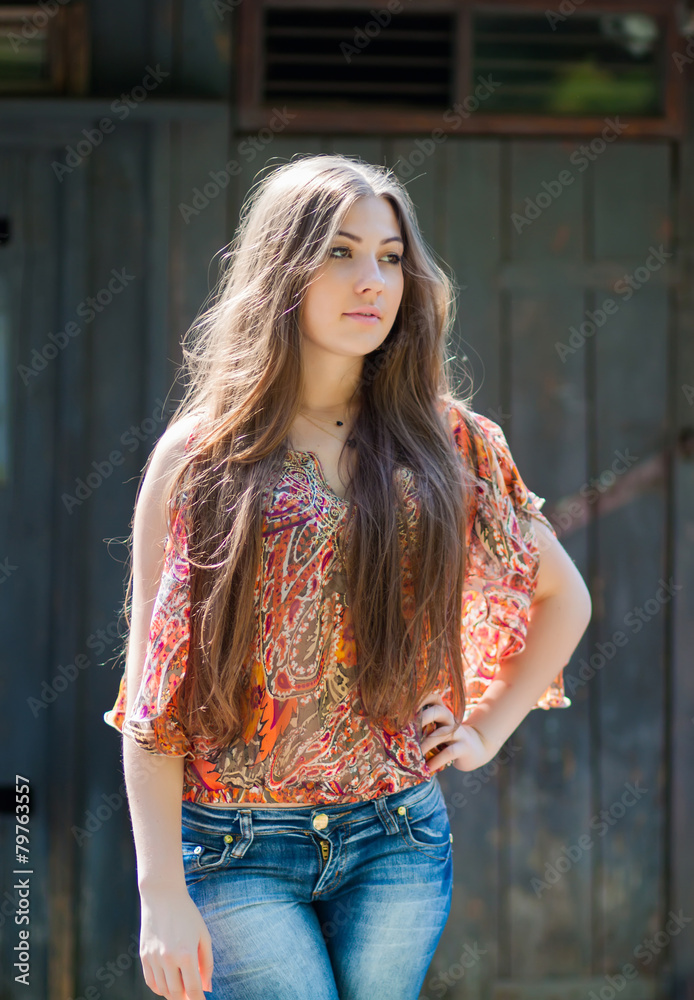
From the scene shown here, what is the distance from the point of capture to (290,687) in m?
1.33

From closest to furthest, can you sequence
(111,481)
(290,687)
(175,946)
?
(175,946)
(290,687)
(111,481)

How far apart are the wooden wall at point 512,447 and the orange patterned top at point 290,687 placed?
131 centimetres

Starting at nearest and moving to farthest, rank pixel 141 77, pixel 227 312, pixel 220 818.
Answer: pixel 220 818 < pixel 227 312 < pixel 141 77

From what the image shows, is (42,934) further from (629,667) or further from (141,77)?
(141,77)

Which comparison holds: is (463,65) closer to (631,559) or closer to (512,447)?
(512,447)

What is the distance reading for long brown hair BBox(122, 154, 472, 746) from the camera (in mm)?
1316

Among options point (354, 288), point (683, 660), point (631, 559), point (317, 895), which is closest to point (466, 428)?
point (354, 288)

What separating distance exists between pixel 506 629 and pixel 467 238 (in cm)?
141

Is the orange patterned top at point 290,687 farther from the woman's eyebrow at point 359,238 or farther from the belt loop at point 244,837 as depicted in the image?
the woman's eyebrow at point 359,238

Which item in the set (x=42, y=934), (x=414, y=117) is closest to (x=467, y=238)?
(x=414, y=117)

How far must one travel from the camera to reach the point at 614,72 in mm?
2688

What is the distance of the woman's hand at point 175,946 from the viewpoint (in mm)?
1229

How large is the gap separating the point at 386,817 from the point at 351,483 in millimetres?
474

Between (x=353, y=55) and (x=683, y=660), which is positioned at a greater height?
(x=353, y=55)
